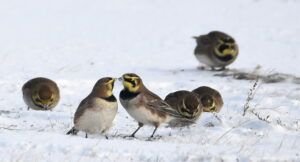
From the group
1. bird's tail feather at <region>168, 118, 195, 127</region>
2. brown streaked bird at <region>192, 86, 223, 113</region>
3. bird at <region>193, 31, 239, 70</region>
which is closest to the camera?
bird's tail feather at <region>168, 118, 195, 127</region>

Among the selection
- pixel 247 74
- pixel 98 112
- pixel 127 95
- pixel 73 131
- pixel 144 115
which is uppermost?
pixel 127 95

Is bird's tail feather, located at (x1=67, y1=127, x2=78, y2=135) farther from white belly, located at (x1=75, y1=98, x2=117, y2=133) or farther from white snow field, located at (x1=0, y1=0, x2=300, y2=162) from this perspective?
white belly, located at (x1=75, y1=98, x2=117, y2=133)

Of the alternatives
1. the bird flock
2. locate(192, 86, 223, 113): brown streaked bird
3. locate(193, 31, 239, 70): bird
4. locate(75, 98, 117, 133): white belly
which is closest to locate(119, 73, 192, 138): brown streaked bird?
the bird flock

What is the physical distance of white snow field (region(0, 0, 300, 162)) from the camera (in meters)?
9.78

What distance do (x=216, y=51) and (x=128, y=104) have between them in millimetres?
9665

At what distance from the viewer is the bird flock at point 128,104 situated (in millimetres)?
10797

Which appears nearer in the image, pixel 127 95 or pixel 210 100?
pixel 127 95

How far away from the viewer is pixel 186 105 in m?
12.9

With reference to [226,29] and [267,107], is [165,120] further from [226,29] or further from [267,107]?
[226,29]

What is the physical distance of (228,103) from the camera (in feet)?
53.7

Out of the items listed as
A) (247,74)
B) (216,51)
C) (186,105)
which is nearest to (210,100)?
(186,105)

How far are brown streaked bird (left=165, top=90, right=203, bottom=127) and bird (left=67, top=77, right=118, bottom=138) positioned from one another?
1871mm

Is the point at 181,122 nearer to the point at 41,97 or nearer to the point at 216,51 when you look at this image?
the point at 41,97

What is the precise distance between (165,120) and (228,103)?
16.2ft
